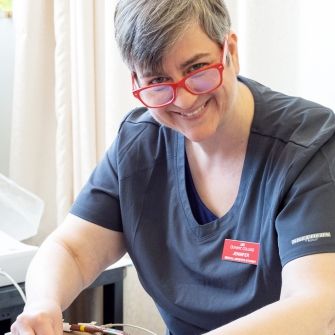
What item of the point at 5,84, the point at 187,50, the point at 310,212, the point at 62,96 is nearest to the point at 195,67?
the point at 187,50

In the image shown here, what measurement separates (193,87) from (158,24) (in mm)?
118

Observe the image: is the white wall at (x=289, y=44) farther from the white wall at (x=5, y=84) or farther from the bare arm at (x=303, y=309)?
A: the white wall at (x=5, y=84)

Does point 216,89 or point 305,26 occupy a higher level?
point 305,26

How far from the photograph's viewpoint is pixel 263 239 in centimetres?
103

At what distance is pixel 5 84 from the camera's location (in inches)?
81.4

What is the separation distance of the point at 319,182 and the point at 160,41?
344mm

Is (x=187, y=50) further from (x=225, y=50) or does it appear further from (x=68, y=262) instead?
(x=68, y=262)

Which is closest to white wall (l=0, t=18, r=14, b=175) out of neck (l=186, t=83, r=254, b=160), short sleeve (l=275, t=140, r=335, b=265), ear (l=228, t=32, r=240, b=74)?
neck (l=186, t=83, r=254, b=160)

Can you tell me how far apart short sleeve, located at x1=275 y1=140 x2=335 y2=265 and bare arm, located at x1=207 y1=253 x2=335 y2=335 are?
0.07ft

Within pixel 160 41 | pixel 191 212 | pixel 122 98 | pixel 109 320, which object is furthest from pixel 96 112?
pixel 160 41

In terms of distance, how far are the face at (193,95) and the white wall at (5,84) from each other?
1.14m

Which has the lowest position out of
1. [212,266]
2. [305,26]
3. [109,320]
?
[109,320]

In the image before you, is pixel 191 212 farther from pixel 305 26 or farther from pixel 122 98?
pixel 122 98

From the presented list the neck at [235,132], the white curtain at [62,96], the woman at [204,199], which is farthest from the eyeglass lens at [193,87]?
the white curtain at [62,96]
